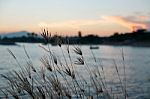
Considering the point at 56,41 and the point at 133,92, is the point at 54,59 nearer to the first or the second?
the point at 56,41

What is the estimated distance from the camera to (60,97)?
5664 mm

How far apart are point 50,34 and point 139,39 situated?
566ft

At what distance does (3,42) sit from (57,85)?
186 meters

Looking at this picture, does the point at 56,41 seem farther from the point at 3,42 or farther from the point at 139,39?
the point at 3,42

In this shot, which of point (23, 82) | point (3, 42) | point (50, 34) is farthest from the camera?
point (3, 42)

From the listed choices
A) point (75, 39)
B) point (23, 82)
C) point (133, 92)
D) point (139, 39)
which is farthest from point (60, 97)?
point (139, 39)

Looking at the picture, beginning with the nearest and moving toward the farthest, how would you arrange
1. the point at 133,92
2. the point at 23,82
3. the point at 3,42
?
the point at 23,82, the point at 133,92, the point at 3,42

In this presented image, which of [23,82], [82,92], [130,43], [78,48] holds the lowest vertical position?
[130,43]

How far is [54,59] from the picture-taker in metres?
5.52

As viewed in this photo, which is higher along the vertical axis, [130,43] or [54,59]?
[54,59]

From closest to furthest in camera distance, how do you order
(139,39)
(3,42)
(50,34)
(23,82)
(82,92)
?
(23,82) < (50,34) < (82,92) < (139,39) < (3,42)

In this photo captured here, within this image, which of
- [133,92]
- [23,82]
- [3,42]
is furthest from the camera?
[3,42]

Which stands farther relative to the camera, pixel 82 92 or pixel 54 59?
pixel 82 92

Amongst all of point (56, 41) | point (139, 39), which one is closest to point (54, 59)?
point (56, 41)
